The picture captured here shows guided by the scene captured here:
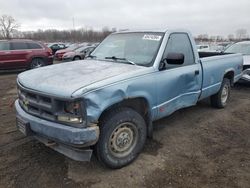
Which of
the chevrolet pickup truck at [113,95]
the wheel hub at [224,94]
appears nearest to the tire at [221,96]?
the wheel hub at [224,94]

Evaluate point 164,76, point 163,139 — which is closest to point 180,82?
point 164,76

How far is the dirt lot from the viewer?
10.4ft

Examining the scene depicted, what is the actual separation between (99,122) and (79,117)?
33 centimetres

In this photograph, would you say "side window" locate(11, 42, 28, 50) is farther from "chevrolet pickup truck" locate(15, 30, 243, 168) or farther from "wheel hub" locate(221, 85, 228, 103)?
"wheel hub" locate(221, 85, 228, 103)

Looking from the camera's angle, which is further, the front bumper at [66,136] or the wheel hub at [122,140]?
the wheel hub at [122,140]

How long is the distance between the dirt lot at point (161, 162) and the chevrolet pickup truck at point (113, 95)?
0.29 meters

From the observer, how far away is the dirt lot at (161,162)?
3.18 metres

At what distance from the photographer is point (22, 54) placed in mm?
13047

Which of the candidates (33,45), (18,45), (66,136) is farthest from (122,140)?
(33,45)

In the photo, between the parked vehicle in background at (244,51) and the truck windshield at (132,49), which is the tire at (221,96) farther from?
the truck windshield at (132,49)

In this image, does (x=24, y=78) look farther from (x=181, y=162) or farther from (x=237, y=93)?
(x=237, y=93)

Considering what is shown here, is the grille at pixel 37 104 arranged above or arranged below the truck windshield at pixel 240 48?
below

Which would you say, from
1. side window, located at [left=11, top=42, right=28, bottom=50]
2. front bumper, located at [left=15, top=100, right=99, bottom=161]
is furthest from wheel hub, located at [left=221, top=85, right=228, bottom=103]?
side window, located at [left=11, top=42, right=28, bottom=50]

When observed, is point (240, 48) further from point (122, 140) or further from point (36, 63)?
point (36, 63)
